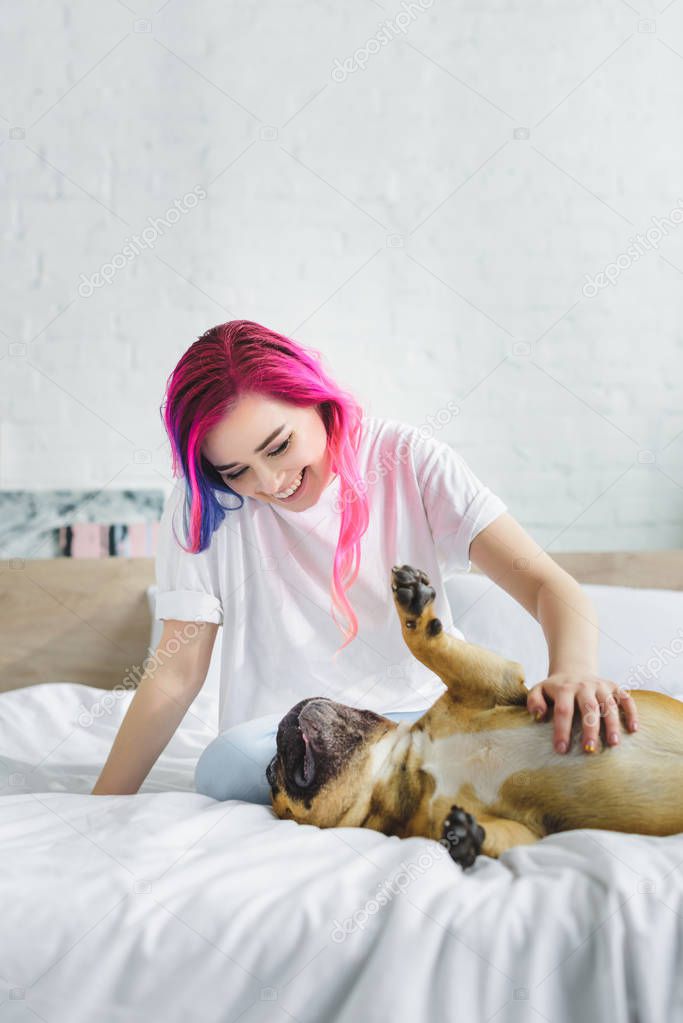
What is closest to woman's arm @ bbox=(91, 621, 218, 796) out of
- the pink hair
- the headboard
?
the pink hair

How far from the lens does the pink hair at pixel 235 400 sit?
1.08 m

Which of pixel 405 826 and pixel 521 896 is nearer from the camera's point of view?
pixel 521 896

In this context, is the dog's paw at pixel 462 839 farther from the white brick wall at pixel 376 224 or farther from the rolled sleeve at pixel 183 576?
the white brick wall at pixel 376 224

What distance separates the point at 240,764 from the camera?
3.30ft

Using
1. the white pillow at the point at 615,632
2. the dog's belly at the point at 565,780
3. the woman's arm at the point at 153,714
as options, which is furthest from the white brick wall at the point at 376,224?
the dog's belly at the point at 565,780

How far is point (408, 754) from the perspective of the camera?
890 mm

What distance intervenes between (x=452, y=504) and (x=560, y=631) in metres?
0.27

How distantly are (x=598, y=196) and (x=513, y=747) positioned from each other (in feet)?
5.90

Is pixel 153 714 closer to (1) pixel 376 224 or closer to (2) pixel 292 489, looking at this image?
(2) pixel 292 489

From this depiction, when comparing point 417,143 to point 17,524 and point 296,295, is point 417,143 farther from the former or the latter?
point 17,524

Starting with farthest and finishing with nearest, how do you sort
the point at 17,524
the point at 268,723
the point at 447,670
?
the point at 17,524 → the point at 268,723 → the point at 447,670

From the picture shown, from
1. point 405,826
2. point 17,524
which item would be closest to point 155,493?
point 17,524

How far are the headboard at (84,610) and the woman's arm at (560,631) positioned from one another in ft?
3.29

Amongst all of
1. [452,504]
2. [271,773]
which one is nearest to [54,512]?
[452,504]
